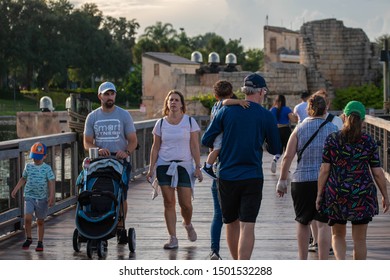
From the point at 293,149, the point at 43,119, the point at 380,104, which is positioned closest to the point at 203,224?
the point at 293,149

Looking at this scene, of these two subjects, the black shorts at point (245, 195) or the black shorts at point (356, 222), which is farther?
the black shorts at point (245, 195)

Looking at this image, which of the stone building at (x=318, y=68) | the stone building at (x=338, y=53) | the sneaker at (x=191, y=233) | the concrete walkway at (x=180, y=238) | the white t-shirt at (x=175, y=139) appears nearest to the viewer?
the concrete walkway at (x=180, y=238)

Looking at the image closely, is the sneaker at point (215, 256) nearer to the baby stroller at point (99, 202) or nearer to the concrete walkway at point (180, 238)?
the concrete walkway at point (180, 238)

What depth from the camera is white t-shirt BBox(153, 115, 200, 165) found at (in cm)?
988

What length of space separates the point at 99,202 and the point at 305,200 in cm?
188

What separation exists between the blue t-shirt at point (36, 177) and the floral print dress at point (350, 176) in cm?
301

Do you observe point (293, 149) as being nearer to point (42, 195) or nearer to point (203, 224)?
point (42, 195)

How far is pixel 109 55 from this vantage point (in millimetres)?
83625

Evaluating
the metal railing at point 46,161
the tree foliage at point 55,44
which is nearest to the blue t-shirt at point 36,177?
the metal railing at point 46,161

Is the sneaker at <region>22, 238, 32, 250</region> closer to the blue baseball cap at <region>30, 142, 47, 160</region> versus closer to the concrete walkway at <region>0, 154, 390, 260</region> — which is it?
the concrete walkway at <region>0, 154, 390, 260</region>

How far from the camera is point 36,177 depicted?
9.88 m

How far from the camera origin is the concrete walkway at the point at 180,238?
9.60 m

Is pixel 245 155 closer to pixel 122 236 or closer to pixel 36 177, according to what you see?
pixel 122 236

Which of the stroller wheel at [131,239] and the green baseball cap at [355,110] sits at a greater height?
the green baseball cap at [355,110]
